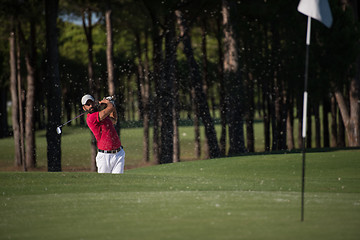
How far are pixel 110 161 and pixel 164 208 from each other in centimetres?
506

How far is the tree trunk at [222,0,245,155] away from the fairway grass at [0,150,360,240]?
1305cm

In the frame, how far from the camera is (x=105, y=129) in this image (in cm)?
1306

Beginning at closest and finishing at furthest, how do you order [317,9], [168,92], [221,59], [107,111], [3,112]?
[317,9]
[107,111]
[168,92]
[221,59]
[3,112]

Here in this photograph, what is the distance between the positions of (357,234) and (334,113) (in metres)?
30.0

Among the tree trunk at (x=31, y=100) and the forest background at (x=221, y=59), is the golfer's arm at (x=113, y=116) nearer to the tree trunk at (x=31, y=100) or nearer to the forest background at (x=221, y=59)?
the forest background at (x=221, y=59)

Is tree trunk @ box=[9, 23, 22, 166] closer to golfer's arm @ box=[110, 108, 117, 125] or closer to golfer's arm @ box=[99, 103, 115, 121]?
golfer's arm @ box=[110, 108, 117, 125]

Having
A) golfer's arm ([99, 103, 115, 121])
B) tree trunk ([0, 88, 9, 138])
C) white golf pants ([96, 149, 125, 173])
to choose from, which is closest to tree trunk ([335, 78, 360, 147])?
white golf pants ([96, 149, 125, 173])

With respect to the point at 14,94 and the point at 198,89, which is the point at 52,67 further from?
the point at 14,94

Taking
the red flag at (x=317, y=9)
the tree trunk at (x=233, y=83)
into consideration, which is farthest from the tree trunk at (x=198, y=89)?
the red flag at (x=317, y=9)

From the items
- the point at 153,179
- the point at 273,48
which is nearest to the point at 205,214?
the point at 153,179

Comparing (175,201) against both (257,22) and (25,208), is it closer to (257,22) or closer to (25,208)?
(25,208)

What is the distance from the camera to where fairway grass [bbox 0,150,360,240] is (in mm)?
6824

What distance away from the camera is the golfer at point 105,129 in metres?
13.0

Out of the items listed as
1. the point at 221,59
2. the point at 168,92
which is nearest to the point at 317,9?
the point at 168,92
